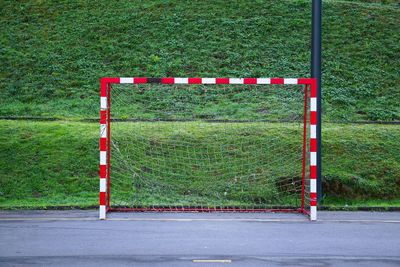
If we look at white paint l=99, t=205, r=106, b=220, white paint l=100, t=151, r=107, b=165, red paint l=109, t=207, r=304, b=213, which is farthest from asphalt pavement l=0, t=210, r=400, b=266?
white paint l=100, t=151, r=107, b=165

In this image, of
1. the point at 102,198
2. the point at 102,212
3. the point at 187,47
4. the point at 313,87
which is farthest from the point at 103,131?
the point at 187,47

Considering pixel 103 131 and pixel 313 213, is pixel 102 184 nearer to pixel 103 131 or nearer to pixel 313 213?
pixel 103 131

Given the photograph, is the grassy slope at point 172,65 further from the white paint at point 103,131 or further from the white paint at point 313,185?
the white paint at point 313,185

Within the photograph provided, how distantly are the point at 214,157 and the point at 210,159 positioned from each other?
13 cm

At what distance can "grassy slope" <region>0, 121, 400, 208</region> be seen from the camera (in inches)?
482

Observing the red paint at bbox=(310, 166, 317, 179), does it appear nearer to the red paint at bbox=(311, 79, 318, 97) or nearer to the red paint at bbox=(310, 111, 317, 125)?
the red paint at bbox=(310, 111, 317, 125)

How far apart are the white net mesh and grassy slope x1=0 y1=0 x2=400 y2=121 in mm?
3429

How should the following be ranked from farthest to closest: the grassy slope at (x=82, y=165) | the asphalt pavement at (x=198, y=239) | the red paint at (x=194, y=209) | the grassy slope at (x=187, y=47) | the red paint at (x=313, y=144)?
the grassy slope at (x=187, y=47) < the grassy slope at (x=82, y=165) < the red paint at (x=194, y=209) < the red paint at (x=313, y=144) < the asphalt pavement at (x=198, y=239)

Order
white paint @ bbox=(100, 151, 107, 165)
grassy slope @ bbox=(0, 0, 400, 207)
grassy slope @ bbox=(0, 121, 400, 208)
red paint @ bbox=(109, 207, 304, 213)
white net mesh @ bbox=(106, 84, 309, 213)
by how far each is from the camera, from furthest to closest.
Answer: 1. grassy slope @ bbox=(0, 0, 400, 207)
2. grassy slope @ bbox=(0, 121, 400, 208)
3. white net mesh @ bbox=(106, 84, 309, 213)
4. red paint @ bbox=(109, 207, 304, 213)
5. white paint @ bbox=(100, 151, 107, 165)

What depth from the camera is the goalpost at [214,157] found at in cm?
1064

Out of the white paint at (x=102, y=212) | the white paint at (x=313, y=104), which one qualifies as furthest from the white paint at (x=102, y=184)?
the white paint at (x=313, y=104)

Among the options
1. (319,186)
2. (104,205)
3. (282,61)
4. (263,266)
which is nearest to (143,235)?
(104,205)

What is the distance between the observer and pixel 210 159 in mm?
12938

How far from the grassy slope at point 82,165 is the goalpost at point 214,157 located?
1.93 feet
